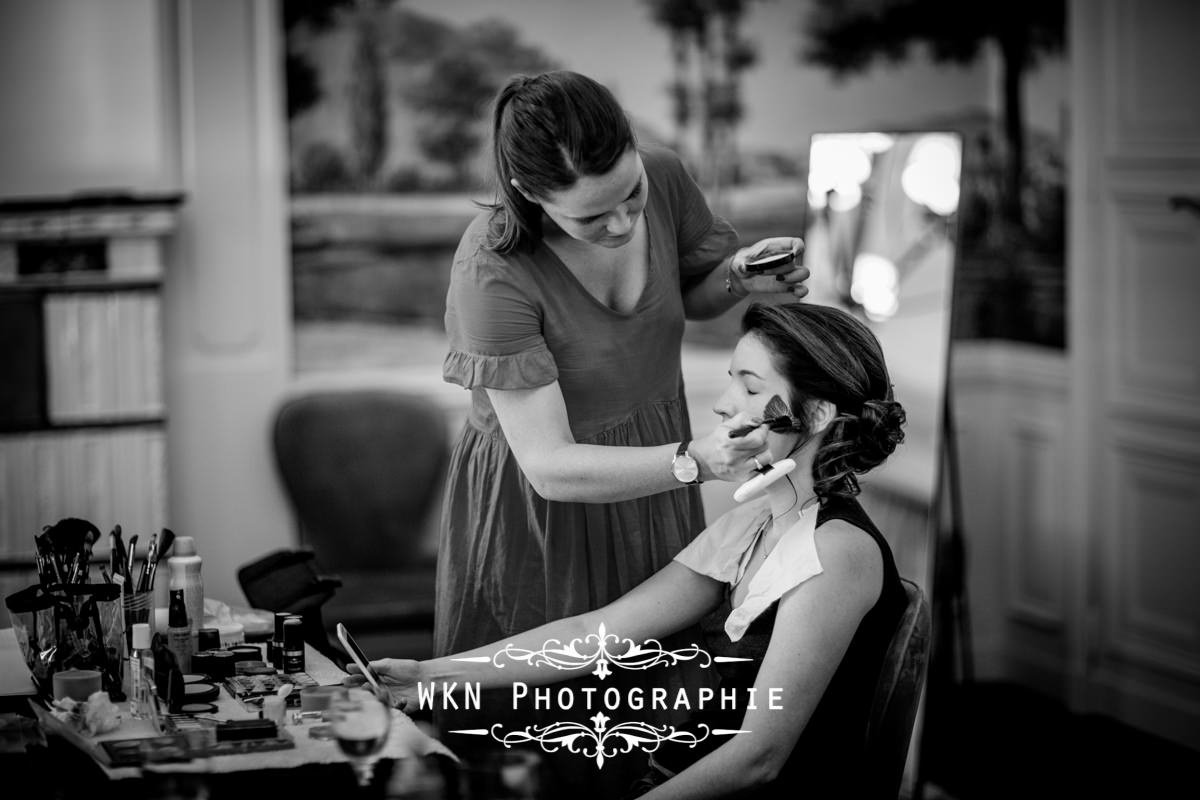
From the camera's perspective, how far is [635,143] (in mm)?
1861

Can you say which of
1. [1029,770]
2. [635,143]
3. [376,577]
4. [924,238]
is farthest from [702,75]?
[635,143]

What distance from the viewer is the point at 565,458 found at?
1.91m

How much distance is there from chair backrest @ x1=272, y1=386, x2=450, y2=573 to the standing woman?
1.84 m

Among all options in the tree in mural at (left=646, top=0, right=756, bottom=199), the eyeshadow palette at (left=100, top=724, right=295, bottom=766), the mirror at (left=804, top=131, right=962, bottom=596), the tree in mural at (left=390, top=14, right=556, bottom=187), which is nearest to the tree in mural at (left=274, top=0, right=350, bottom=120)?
the tree in mural at (left=390, top=14, right=556, bottom=187)

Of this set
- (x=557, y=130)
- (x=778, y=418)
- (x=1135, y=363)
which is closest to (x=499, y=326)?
(x=557, y=130)

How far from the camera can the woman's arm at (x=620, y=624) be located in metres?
1.98

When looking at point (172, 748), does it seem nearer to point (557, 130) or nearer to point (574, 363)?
point (574, 363)

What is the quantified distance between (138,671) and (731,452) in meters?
0.79

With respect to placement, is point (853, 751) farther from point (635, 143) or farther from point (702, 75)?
point (702, 75)

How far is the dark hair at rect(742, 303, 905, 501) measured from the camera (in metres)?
1.83

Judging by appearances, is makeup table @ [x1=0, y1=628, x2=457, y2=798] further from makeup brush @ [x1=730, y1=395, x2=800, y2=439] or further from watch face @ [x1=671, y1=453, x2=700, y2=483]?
makeup brush @ [x1=730, y1=395, x2=800, y2=439]

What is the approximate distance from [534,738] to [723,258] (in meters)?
0.75

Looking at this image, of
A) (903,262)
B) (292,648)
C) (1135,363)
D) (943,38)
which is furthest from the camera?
(943,38)

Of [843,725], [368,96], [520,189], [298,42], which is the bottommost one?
[843,725]
